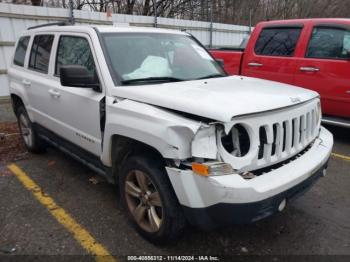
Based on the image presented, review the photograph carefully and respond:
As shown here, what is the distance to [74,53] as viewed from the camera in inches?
151

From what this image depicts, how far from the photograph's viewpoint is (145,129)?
267 centimetres

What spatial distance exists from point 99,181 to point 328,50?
162 inches

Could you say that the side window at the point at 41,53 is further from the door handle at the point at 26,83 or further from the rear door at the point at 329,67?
the rear door at the point at 329,67

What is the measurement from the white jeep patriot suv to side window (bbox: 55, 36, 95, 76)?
0.04ft

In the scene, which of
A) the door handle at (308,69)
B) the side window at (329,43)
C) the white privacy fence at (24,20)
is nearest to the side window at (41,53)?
the door handle at (308,69)

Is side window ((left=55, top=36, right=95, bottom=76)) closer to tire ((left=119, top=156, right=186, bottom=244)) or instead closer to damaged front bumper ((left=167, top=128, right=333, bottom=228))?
tire ((left=119, top=156, right=186, bottom=244))

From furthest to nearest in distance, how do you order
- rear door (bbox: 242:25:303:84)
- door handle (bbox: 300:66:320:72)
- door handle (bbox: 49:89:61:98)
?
rear door (bbox: 242:25:303:84) → door handle (bbox: 300:66:320:72) → door handle (bbox: 49:89:61:98)

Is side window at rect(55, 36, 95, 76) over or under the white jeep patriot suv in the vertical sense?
over

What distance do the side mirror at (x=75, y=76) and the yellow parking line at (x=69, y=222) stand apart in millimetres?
1331

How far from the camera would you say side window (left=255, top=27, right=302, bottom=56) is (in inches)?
238

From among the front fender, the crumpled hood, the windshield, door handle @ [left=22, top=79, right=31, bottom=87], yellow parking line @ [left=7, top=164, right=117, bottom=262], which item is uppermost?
the windshield

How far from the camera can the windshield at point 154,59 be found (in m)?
3.36

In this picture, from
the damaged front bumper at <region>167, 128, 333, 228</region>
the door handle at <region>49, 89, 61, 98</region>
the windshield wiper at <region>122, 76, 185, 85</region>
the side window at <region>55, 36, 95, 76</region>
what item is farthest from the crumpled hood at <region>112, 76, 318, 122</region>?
the door handle at <region>49, 89, 61, 98</region>

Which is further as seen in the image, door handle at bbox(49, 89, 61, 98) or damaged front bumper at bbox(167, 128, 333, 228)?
door handle at bbox(49, 89, 61, 98)
